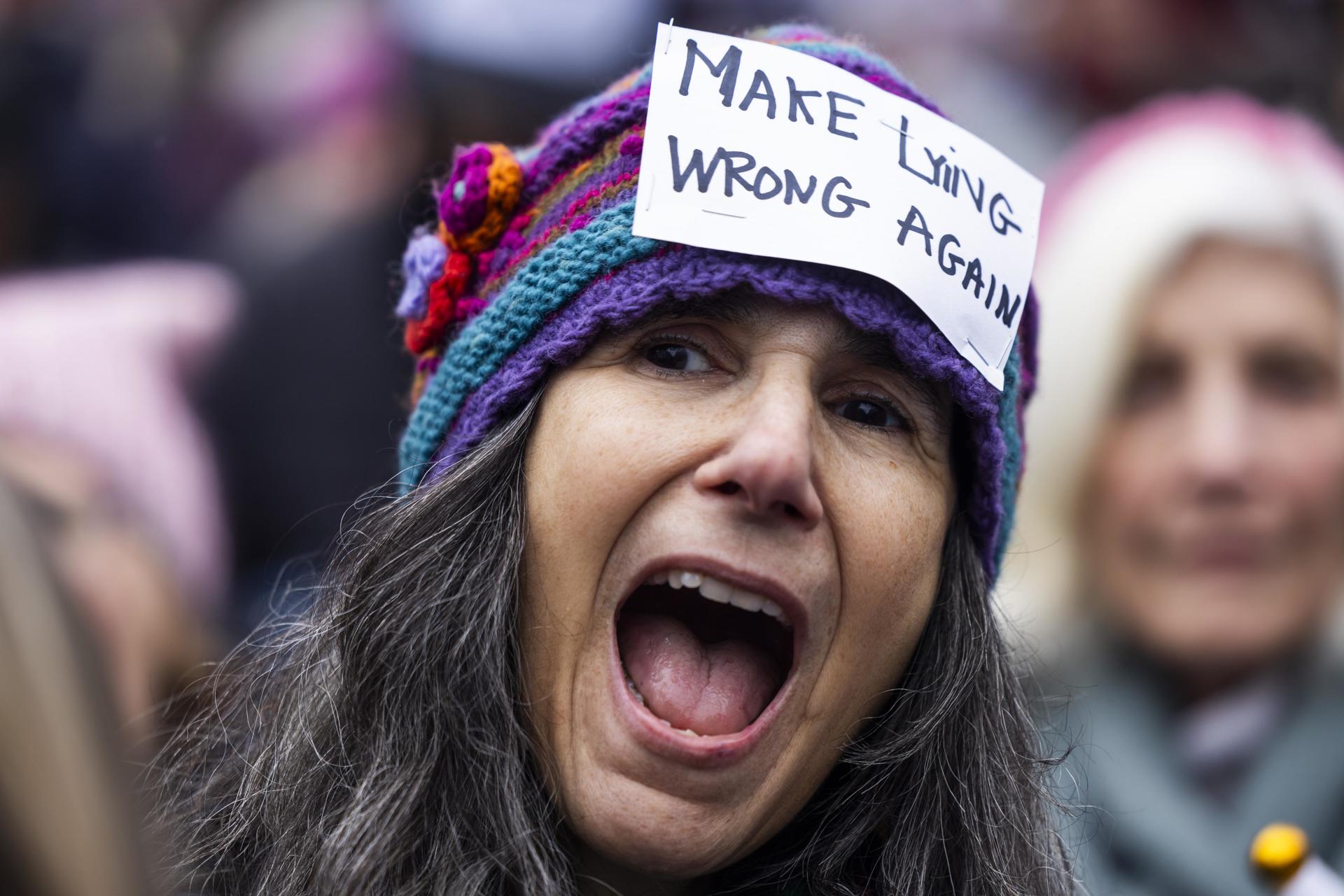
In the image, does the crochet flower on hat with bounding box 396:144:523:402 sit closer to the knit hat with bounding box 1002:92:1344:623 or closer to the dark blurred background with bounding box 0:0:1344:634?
the dark blurred background with bounding box 0:0:1344:634

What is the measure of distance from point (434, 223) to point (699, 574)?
2.98 ft

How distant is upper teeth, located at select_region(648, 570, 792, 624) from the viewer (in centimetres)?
176

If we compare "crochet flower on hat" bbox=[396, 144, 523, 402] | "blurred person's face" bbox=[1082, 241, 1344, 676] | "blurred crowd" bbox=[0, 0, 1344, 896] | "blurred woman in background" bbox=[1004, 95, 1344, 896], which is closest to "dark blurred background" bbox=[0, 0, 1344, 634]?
"blurred crowd" bbox=[0, 0, 1344, 896]

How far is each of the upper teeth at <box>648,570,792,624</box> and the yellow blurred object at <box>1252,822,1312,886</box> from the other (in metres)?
0.89

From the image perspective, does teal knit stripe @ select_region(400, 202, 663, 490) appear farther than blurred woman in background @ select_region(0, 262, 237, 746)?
No

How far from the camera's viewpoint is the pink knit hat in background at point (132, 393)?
3348 mm

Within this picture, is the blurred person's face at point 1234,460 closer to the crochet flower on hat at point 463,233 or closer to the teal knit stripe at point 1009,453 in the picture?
the teal knit stripe at point 1009,453

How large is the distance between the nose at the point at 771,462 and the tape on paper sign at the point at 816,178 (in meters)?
0.20

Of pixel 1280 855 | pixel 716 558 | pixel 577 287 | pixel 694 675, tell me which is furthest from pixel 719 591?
pixel 1280 855

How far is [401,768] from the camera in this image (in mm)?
1786

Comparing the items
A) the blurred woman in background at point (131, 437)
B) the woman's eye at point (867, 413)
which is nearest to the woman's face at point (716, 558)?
the woman's eye at point (867, 413)

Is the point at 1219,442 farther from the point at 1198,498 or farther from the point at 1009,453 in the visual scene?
the point at 1009,453

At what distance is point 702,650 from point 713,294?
508mm

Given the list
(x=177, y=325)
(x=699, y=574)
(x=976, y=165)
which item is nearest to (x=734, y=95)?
(x=976, y=165)
